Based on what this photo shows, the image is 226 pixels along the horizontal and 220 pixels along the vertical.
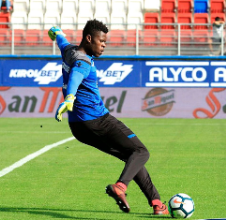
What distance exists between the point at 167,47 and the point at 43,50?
16.4 ft

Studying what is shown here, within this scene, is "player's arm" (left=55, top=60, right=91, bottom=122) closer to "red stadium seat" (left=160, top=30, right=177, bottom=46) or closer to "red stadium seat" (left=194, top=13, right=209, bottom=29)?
"red stadium seat" (left=160, top=30, right=177, bottom=46)

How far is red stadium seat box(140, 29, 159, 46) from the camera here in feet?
81.1

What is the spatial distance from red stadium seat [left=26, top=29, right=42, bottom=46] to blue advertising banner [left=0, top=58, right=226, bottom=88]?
0.97m

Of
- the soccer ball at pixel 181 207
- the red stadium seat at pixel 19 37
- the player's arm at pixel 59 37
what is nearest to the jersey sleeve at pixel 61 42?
the player's arm at pixel 59 37

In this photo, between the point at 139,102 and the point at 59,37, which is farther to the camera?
the point at 139,102

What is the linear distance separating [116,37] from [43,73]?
331cm

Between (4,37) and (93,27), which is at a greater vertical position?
(93,27)

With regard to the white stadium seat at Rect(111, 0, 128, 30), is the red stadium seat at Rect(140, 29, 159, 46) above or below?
below

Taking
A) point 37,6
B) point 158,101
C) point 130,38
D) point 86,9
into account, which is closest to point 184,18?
point 130,38

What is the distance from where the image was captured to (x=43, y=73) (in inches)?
984

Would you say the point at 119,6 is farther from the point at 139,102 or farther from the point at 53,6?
the point at 139,102

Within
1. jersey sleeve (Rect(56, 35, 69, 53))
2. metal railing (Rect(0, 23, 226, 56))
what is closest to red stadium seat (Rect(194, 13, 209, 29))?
metal railing (Rect(0, 23, 226, 56))

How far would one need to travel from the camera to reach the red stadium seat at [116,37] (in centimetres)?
2506

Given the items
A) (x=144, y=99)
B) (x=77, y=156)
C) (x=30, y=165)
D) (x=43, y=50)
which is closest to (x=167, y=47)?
(x=144, y=99)
